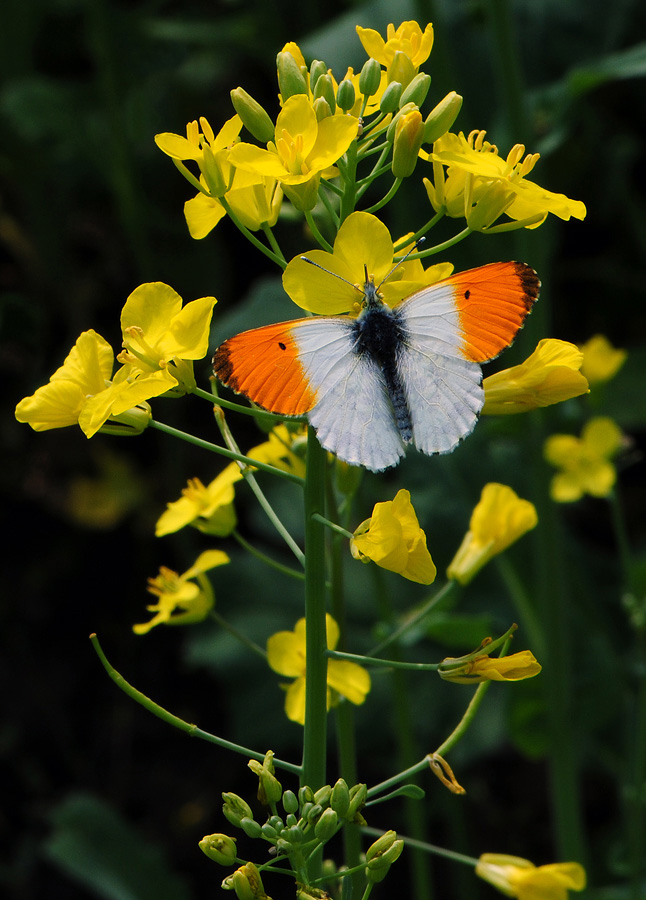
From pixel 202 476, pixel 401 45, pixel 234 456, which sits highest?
pixel 202 476

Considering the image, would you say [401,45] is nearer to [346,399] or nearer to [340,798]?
[346,399]

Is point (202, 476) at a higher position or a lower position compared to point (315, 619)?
higher

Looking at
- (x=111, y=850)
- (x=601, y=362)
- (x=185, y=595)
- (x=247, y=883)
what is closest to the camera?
(x=247, y=883)

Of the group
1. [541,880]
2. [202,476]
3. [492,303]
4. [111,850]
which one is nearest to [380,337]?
[492,303]

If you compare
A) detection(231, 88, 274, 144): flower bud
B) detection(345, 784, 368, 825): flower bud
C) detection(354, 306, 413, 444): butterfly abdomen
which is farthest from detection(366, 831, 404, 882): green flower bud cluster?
detection(231, 88, 274, 144): flower bud

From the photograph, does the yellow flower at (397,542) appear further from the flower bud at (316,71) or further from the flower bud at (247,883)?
the flower bud at (316,71)

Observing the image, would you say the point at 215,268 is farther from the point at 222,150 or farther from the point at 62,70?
the point at 222,150

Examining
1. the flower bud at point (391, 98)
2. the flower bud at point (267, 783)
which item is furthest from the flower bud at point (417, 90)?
the flower bud at point (267, 783)
